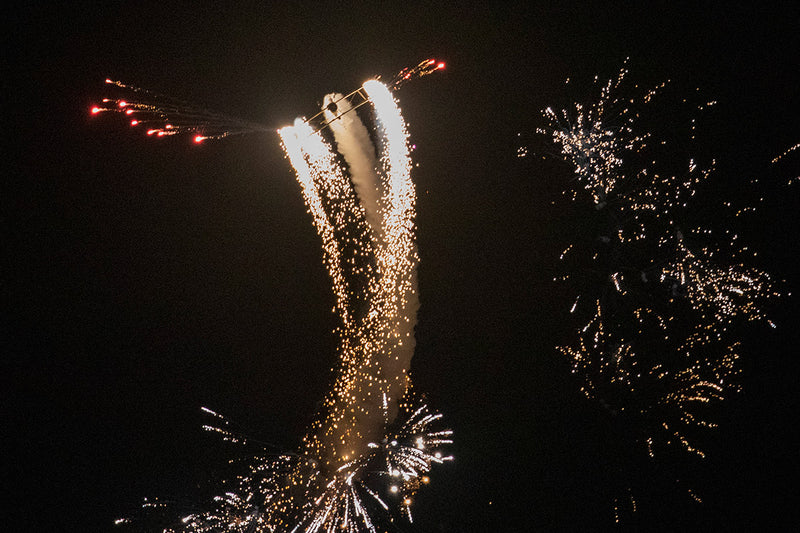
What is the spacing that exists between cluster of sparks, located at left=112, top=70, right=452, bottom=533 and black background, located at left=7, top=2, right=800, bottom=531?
7cm

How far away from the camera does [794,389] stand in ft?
4.50

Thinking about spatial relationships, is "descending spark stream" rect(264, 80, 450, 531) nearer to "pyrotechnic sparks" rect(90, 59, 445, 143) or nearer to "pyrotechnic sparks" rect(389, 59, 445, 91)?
Result: "pyrotechnic sparks" rect(389, 59, 445, 91)

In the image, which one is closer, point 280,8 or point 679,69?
point 679,69

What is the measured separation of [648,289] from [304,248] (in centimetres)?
136

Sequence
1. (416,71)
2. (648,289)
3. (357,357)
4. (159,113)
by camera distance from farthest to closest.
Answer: (159,113) → (416,71) → (357,357) → (648,289)

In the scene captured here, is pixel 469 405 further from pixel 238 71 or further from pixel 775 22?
pixel 238 71

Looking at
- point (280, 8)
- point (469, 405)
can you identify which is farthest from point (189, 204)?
point (469, 405)

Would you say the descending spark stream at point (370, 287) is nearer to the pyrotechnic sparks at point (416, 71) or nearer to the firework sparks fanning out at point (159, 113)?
the pyrotechnic sparks at point (416, 71)

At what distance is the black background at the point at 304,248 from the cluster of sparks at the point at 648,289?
0.24ft

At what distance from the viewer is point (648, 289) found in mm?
1483

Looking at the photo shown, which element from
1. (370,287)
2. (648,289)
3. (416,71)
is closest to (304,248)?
(370,287)

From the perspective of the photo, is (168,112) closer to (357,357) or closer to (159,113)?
(159,113)

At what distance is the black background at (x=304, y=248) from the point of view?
142 centimetres

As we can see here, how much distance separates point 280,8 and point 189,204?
102 cm
